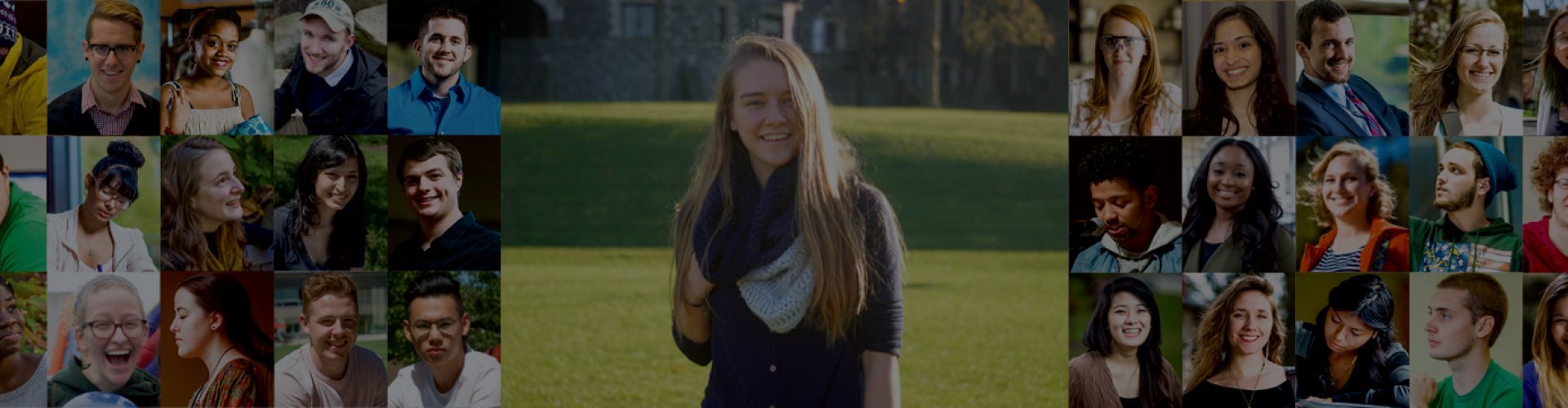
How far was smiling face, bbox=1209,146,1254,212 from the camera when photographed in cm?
375

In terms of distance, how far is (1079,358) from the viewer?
3848mm

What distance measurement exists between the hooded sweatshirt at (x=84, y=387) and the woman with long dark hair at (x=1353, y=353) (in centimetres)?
306

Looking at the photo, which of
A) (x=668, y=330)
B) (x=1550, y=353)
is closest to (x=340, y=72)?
(x=1550, y=353)

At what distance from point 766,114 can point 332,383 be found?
137cm

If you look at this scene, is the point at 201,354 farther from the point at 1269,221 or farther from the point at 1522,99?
the point at 1522,99

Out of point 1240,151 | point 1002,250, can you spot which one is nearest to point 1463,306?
point 1240,151

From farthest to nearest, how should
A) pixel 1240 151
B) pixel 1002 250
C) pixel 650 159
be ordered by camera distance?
pixel 650 159 → pixel 1002 250 → pixel 1240 151

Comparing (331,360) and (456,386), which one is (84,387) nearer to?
(331,360)

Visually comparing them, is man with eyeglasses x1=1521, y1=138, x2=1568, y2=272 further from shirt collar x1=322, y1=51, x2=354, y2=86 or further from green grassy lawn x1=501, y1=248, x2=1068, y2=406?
green grassy lawn x1=501, y1=248, x2=1068, y2=406

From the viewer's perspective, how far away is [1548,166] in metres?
3.77

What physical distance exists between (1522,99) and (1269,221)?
28.6 inches

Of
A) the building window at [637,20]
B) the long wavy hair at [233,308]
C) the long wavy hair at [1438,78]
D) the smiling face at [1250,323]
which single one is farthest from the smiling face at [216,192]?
the building window at [637,20]

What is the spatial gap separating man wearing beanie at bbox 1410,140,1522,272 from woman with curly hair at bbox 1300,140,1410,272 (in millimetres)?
61

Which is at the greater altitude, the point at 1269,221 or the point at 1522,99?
the point at 1522,99
